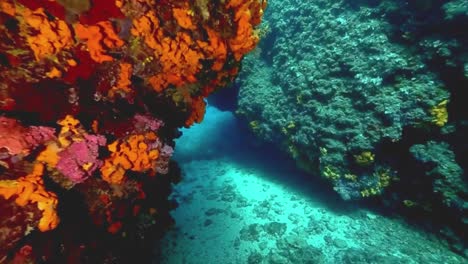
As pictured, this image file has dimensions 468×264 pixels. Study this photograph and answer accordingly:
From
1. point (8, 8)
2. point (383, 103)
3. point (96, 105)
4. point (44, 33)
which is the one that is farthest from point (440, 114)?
point (8, 8)

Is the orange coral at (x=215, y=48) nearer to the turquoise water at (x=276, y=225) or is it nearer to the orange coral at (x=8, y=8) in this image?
the orange coral at (x=8, y=8)

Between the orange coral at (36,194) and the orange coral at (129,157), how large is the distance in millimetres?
686

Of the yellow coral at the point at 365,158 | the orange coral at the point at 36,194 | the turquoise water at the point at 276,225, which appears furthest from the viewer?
the yellow coral at the point at 365,158

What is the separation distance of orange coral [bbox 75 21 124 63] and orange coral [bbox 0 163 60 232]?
50.6 inches

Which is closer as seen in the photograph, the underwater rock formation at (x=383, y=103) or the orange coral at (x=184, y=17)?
the orange coral at (x=184, y=17)

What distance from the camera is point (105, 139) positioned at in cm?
329

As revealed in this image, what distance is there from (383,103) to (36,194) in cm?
753

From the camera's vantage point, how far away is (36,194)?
2.63 meters

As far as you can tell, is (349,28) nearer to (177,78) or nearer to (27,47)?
(177,78)

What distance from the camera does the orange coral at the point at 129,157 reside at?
3.39 m

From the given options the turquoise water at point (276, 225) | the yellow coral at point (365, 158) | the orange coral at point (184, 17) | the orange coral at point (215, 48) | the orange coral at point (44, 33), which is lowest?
the turquoise water at point (276, 225)

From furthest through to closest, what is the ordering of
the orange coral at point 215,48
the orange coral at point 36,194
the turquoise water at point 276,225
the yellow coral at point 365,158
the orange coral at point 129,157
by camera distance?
the yellow coral at point 365,158, the turquoise water at point 276,225, the orange coral at point 215,48, the orange coral at point 129,157, the orange coral at point 36,194

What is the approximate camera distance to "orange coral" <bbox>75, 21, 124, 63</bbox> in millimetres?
3010

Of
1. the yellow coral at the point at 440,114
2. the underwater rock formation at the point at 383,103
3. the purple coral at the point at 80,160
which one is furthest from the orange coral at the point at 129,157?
the yellow coral at the point at 440,114
